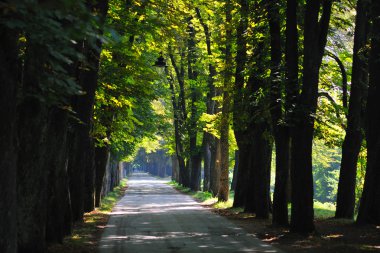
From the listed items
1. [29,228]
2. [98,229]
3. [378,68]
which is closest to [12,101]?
[29,228]

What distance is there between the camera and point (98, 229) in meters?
17.5

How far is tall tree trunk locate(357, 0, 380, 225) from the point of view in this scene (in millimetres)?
16969

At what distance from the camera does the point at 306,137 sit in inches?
612

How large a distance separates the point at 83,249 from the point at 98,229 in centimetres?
467

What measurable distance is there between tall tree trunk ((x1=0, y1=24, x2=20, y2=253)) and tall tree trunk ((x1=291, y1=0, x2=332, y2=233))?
930 centimetres

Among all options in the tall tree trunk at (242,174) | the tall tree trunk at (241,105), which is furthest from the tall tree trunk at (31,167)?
the tall tree trunk at (242,174)

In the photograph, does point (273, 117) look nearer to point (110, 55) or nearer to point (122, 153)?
point (110, 55)

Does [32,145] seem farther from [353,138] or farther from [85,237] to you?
[353,138]

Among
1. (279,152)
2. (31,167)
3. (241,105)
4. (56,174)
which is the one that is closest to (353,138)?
(279,152)

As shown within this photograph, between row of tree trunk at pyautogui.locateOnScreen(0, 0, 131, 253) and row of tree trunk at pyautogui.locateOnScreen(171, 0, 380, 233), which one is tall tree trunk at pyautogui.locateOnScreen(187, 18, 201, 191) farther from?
row of tree trunk at pyautogui.locateOnScreen(0, 0, 131, 253)

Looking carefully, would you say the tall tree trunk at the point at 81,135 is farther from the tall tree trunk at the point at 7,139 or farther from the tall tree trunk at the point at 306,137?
the tall tree trunk at the point at 7,139

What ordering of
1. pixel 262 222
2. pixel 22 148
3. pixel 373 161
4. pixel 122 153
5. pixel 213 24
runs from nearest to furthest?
1. pixel 22 148
2. pixel 373 161
3. pixel 262 222
4. pixel 213 24
5. pixel 122 153

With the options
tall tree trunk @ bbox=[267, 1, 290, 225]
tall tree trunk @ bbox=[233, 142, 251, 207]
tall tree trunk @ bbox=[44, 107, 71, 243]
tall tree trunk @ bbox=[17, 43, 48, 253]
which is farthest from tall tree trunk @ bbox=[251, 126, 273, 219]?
tall tree trunk @ bbox=[17, 43, 48, 253]

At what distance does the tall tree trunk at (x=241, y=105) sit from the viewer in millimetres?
21678
